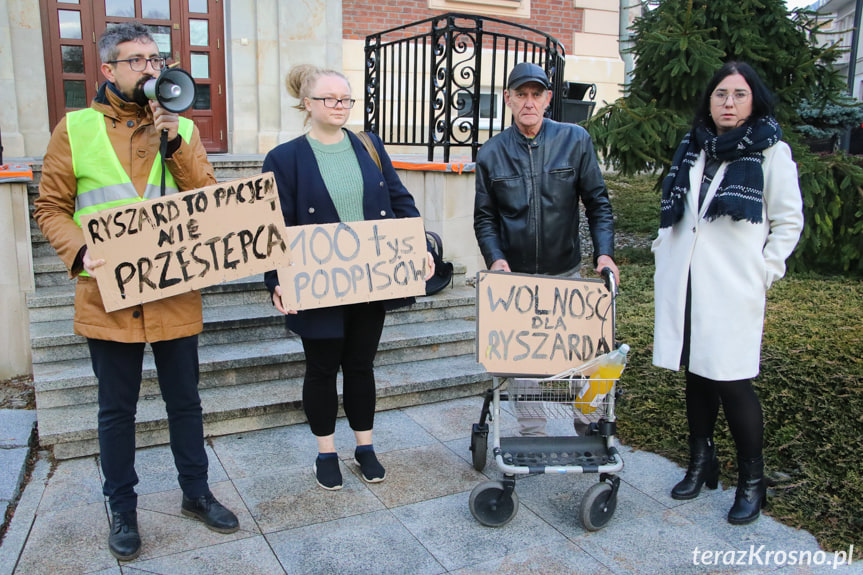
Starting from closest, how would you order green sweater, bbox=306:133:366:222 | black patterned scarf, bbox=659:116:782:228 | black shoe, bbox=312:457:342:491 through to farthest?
black patterned scarf, bbox=659:116:782:228 < green sweater, bbox=306:133:366:222 < black shoe, bbox=312:457:342:491

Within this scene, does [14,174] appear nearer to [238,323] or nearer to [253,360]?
[238,323]

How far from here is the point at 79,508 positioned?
329 centimetres

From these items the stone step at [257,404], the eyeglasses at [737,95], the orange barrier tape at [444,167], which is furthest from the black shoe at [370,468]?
the orange barrier tape at [444,167]

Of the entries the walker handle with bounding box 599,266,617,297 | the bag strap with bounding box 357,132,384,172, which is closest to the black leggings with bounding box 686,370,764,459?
the walker handle with bounding box 599,266,617,297

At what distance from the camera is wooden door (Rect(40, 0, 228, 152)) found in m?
8.07

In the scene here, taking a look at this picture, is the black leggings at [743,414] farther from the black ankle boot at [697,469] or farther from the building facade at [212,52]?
the building facade at [212,52]

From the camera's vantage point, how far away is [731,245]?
3107 millimetres

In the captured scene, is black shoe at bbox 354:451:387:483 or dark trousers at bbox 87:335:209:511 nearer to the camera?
dark trousers at bbox 87:335:209:511

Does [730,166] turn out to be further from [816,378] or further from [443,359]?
[443,359]

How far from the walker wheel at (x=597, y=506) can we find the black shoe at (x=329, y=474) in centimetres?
120

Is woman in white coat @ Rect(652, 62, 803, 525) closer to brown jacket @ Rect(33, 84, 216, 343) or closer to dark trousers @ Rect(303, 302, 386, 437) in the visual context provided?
dark trousers @ Rect(303, 302, 386, 437)

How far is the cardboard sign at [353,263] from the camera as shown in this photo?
3188mm

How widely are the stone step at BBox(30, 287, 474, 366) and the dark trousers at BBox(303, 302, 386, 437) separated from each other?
57.5 inches

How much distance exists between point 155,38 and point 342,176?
6.27 meters
